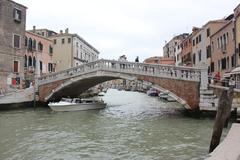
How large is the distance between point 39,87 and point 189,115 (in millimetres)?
8305

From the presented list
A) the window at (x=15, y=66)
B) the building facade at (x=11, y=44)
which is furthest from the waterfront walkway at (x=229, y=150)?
the window at (x=15, y=66)

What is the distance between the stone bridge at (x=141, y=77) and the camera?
1245 cm

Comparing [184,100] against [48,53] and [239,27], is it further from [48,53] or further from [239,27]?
[48,53]

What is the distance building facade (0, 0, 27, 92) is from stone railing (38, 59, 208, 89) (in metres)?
2.53

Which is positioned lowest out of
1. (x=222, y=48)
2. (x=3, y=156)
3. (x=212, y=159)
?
(x=3, y=156)

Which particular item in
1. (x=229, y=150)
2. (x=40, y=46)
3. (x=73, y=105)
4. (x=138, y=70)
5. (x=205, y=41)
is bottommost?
(x=229, y=150)

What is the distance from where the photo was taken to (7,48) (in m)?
18.0

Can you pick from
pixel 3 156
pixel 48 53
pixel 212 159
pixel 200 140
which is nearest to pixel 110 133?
pixel 200 140

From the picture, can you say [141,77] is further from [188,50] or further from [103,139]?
[188,50]

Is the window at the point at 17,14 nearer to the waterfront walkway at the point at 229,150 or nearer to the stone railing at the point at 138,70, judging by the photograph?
the stone railing at the point at 138,70

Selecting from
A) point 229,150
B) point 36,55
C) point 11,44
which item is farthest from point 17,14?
point 229,150

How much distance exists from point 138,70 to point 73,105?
3.94 metres

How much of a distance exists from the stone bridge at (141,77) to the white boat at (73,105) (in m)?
0.88

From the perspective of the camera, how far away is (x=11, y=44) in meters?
18.3
